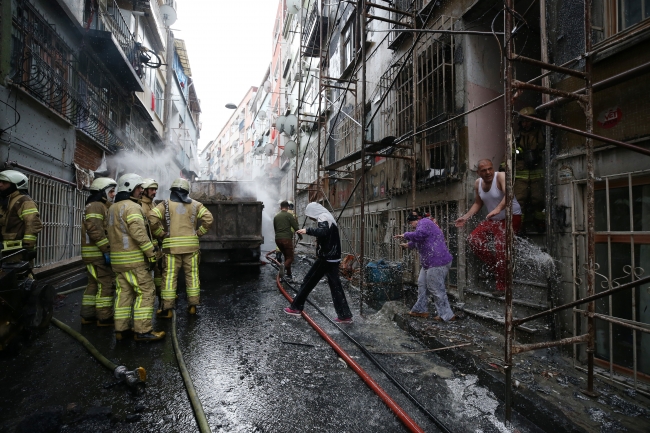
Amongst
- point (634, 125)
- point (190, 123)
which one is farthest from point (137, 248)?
point (190, 123)

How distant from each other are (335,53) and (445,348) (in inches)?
501

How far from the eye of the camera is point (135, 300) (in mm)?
4105

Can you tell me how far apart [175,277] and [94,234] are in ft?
3.73

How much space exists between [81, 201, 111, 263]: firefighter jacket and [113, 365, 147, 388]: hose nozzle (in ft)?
6.66

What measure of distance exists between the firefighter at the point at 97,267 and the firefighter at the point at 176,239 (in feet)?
1.99

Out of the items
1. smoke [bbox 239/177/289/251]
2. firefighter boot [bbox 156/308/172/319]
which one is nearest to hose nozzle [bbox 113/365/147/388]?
firefighter boot [bbox 156/308/172/319]

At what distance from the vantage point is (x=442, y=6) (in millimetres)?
6750

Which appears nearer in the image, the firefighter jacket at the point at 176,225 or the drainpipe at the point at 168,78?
the firefighter jacket at the point at 176,225

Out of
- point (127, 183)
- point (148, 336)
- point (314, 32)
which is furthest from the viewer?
point (314, 32)

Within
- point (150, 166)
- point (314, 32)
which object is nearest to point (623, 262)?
point (314, 32)

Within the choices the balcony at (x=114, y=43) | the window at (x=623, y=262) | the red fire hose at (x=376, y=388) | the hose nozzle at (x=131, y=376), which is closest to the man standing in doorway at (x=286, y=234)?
the red fire hose at (x=376, y=388)

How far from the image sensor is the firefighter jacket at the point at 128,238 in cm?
409

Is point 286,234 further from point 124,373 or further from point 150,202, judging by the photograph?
point 124,373

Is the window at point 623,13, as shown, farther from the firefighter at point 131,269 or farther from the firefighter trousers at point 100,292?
the firefighter trousers at point 100,292
